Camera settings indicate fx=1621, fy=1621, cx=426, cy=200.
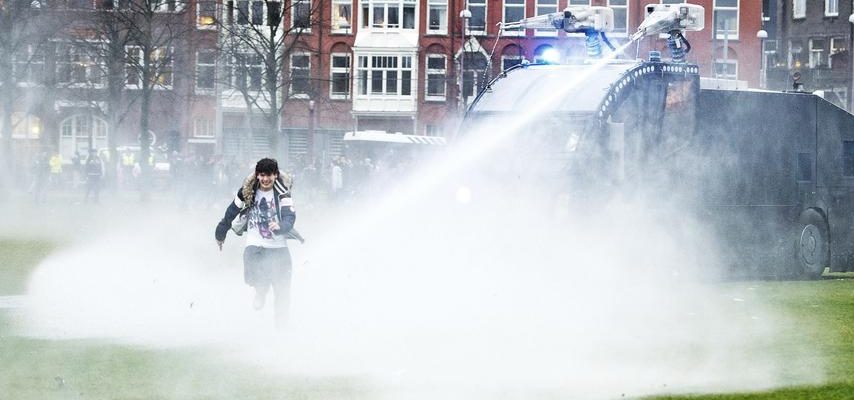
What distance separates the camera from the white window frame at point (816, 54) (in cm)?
9038

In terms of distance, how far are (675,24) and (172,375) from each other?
526 inches

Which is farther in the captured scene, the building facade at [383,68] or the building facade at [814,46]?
the building facade at [814,46]

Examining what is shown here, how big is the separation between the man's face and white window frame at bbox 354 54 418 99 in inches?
2493

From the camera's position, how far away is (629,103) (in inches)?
872

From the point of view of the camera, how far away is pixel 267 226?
49.5 ft

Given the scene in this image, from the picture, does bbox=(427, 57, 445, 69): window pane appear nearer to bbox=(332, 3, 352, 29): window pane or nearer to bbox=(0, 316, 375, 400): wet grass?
bbox=(332, 3, 352, 29): window pane

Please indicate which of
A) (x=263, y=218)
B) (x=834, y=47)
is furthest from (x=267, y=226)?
(x=834, y=47)

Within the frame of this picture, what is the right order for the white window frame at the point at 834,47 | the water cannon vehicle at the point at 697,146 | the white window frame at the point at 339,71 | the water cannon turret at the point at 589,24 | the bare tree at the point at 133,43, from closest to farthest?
1. the water cannon vehicle at the point at 697,146
2. the water cannon turret at the point at 589,24
3. the bare tree at the point at 133,43
4. the white window frame at the point at 339,71
5. the white window frame at the point at 834,47

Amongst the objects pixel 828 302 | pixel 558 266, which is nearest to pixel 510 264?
pixel 558 266

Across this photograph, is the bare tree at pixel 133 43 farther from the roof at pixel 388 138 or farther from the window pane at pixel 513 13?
the window pane at pixel 513 13

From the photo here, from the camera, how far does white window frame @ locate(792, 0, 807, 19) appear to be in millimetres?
A: 93688

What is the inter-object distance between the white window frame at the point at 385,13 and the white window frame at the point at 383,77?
1.47m

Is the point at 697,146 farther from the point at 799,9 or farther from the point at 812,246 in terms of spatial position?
the point at 799,9

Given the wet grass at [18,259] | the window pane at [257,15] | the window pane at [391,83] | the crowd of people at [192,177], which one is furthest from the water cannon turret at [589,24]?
the window pane at [391,83]
